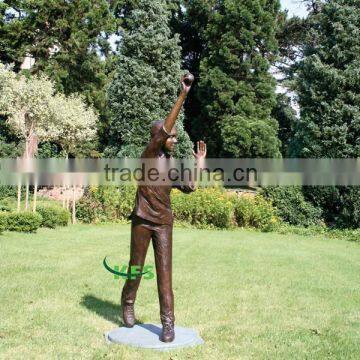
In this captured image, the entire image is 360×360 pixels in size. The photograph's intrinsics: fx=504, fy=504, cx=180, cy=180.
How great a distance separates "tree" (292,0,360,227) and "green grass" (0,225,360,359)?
4473mm

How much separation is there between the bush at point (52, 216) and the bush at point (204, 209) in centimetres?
368

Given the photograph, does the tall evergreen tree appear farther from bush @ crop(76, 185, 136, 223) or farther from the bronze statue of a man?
the bronze statue of a man

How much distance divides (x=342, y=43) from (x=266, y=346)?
1413cm

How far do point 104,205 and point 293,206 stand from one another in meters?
6.54

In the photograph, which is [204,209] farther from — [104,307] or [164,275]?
[164,275]

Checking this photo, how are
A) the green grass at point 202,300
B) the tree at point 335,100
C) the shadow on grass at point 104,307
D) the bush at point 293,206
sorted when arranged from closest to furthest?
the green grass at point 202,300, the shadow on grass at point 104,307, the tree at point 335,100, the bush at point 293,206

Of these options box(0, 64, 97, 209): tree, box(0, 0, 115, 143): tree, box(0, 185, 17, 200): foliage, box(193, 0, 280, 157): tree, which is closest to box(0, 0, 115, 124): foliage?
box(0, 0, 115, 143): tree

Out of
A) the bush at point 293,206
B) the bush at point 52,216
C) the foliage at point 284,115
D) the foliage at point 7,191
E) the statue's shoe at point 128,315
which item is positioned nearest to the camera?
the statue's shoe at point 128,315

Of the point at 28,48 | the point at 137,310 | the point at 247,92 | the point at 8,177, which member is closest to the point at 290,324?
the point at 137,310

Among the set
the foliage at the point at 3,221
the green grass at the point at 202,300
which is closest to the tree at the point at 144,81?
the foliage at the point at 3,221

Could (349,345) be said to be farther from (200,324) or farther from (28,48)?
(28,48)

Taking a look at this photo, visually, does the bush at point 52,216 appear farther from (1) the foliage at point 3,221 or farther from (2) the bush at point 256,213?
(2) the bush at point 256,213

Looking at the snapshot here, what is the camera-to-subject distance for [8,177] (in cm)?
1936

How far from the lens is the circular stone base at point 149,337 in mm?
5332
